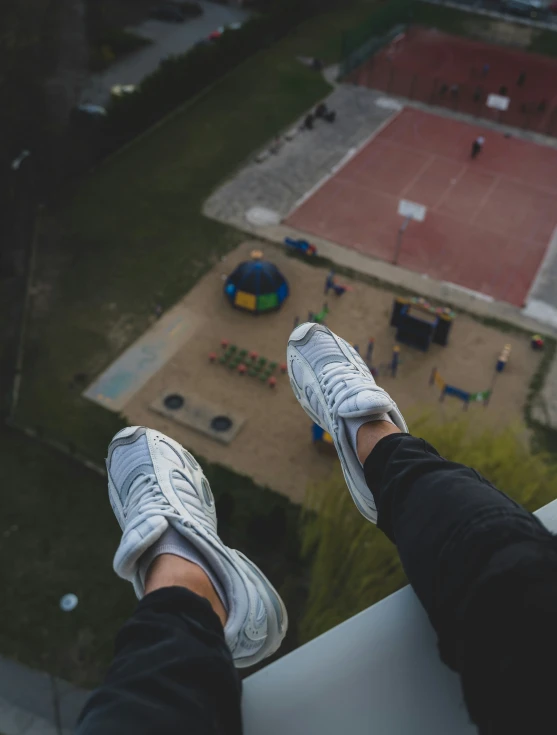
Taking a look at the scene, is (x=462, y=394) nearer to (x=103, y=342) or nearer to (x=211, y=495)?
(x=103, y=342)

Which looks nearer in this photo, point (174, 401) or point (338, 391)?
point (338, 391)

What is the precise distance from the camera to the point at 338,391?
5.03m

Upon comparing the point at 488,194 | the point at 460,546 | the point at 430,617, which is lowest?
the point at 488,194

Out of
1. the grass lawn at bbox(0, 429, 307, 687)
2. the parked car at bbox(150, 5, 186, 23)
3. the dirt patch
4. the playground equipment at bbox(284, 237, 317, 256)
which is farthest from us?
the dirt patch

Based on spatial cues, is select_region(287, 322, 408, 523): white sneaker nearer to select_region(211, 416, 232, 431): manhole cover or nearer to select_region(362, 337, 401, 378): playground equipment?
select_region(211, 416, 232, 431): manhole cover

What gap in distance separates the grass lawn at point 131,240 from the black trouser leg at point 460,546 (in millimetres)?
10642

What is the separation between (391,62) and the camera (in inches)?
1122

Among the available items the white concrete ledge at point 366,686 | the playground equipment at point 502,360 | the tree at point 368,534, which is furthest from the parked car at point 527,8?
the white concrete ledge at point 366,686

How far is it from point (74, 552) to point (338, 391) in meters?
8.34

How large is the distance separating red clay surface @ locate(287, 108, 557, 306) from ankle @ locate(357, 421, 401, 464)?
13969mm

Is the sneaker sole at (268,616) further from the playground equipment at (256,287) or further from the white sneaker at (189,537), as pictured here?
the playground equipment at (256,287)

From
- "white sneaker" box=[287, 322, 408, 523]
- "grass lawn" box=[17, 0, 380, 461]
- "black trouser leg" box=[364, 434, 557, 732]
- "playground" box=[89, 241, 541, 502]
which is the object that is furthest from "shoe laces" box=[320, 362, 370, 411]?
"grass lawn" box=[17, 0, 380, 461]

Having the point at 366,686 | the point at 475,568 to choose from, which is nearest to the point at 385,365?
the point at 475,568

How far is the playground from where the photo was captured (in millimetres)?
13508
